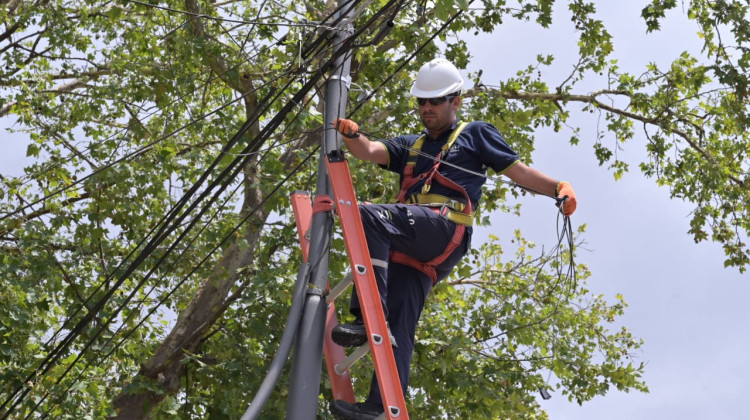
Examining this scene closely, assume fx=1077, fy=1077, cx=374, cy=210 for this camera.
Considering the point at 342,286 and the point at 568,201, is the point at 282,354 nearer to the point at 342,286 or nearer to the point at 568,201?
the point at 342,286

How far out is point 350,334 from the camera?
14.9ft

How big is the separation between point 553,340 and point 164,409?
14.3 feet

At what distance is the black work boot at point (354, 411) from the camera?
4562 mm

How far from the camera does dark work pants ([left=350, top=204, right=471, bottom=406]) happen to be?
4.64 metres

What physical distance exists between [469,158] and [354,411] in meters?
1.28

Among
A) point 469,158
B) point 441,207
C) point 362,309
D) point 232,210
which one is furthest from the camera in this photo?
point 232,210

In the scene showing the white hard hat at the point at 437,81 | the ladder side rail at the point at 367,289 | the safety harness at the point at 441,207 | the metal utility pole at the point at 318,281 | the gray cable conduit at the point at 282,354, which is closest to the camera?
the ladder side rail at the point at 367,289

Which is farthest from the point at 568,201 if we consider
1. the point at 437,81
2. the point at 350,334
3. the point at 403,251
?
the point at 350,334

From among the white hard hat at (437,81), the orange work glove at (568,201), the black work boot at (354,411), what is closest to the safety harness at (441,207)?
the white hard hat at (437,81)

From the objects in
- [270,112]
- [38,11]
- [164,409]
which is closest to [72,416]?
[164,409]

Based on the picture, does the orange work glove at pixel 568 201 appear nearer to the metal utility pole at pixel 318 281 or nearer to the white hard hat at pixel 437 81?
the white hard hat at pixel 437 81

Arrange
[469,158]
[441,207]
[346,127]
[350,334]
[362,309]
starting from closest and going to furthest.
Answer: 1. [362,309]
2. [350,334]
3. [346,127]
4. [441,207]
5. [469,158]

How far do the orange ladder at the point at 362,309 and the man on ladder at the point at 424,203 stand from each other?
9 cm

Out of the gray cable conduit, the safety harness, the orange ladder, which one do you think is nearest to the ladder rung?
the orange ladder
